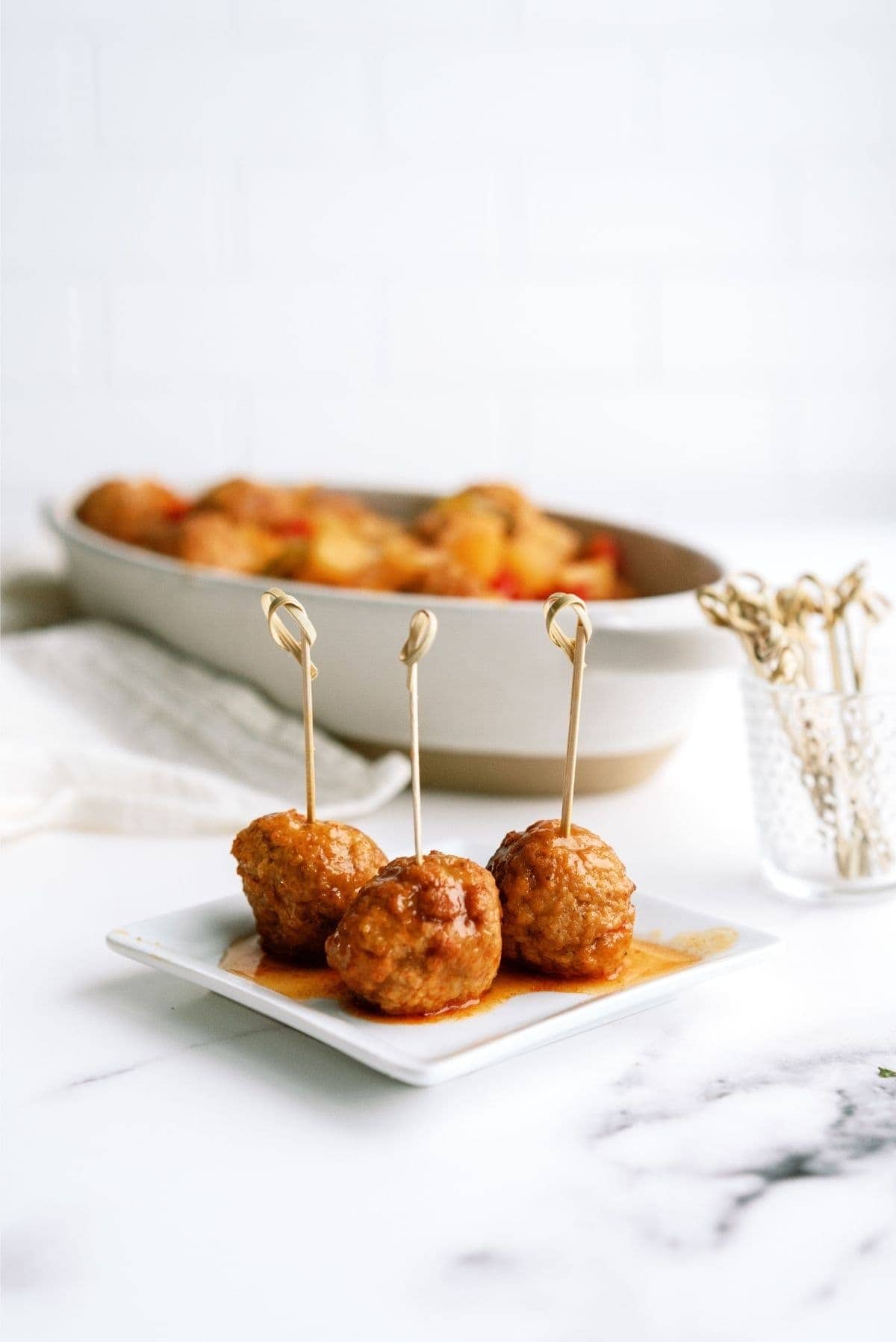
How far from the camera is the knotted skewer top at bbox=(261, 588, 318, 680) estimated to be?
816 mm

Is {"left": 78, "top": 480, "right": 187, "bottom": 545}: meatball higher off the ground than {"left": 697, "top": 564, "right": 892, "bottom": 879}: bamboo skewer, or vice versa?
{"left": 78, "top": 480, "right": 187, "bottom": 545}: meatball

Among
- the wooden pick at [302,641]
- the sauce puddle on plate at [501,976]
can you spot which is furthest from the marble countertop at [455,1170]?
the wooden pick at [302,641]

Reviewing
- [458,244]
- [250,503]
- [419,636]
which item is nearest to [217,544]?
[250,503]

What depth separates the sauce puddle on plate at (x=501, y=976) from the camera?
0.79 meters

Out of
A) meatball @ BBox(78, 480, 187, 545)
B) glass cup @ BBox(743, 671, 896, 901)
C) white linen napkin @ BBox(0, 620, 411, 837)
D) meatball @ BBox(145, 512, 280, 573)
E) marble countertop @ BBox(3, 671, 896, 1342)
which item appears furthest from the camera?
meatball @ BBox(78, 480, 187, 545)

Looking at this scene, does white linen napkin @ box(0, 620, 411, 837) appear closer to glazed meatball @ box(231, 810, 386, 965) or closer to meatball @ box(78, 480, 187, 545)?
meatball @ box(78, 480, 187, 545)

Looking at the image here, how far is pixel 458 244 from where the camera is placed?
2.73 meters

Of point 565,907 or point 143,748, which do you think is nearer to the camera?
point 565,907

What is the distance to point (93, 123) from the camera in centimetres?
256

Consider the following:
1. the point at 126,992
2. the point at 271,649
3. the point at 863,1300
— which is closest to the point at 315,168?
the point at 271,649

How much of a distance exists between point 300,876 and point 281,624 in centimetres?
13

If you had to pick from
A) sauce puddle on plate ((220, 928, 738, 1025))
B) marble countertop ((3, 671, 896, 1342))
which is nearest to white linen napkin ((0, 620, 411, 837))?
marble countertop ((3, 671, 896, 1342))

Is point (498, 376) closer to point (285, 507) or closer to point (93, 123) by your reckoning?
point (93, 123)

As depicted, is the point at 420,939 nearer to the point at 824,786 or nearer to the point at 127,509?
the point at 824,786
